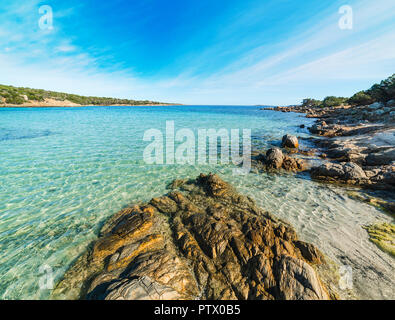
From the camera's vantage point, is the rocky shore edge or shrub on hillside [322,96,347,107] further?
shrub on hillside [322,96,347,107]

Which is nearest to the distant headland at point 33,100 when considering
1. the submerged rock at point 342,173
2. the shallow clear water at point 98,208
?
the shallow clear water at point 98,208

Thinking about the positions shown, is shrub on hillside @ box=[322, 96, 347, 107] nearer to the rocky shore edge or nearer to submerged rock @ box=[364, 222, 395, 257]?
the rocky shore edge

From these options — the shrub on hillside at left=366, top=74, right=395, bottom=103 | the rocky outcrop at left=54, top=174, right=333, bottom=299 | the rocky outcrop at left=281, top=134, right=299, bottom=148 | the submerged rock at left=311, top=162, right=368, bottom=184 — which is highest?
the shrub on hillside at left=366, top=74, right=395, bottom=103

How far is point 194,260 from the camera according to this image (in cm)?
462

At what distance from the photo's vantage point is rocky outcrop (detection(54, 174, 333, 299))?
360 cm

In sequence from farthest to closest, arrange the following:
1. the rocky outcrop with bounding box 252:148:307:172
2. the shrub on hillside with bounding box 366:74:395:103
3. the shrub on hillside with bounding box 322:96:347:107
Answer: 1. the shrub on hillside with bounding box 322:96:347:107
2. the shrub on hillside with bounding box 366:74:395:103
3. the rocky outcrop with bounding box 252:148:307:172

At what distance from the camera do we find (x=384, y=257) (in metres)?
4.73

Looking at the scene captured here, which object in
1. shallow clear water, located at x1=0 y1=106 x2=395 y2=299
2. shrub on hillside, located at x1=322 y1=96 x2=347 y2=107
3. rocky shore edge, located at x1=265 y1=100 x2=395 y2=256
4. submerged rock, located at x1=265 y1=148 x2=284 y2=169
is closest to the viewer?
shallow clear water, located at x1=0 y1=106 x2=395 y2=299

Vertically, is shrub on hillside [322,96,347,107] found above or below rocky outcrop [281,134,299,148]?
above

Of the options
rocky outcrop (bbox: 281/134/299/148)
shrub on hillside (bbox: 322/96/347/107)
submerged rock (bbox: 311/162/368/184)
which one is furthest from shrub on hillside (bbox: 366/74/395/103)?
submerged rock (bbox: 311/162/368/184)

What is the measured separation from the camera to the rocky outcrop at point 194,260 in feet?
11.8

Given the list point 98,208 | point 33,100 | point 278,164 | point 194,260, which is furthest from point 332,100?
point 33,100

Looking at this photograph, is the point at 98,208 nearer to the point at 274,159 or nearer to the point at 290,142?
the point at 274,159

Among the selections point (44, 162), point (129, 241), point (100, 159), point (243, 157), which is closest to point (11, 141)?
point (44, 162)
